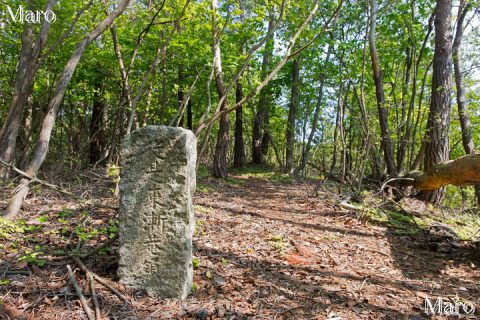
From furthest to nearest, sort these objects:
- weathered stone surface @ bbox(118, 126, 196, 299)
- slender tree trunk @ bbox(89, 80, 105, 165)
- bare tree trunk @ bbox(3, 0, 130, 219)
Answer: slender tree trunk @ bbox(89, 80, 105, 165), bare tree trunk @ bbox(3, 0, 130, 219), weathered stone surface @ bbox(118, 126, 196, 299)

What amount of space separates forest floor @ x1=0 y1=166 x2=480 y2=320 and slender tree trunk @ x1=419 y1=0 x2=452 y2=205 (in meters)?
2.27

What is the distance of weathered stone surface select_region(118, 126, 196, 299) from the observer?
3.04 metres

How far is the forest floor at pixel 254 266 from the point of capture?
9.48 ft

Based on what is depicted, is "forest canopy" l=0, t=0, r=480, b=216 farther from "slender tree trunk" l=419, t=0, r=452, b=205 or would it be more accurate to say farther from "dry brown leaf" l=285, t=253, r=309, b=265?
"dry brown leaf" l=285, t=253, r=309, b=265

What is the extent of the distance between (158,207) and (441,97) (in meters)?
7.57

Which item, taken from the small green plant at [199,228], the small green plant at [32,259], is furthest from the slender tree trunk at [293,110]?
the small green plant at [32,259]

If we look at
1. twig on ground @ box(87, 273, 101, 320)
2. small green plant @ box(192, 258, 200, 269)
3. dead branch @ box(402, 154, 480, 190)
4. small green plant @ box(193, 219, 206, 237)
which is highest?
dead branch @ box(402, 154, 480, 190)

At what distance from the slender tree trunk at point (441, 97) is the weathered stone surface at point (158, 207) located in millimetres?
6681

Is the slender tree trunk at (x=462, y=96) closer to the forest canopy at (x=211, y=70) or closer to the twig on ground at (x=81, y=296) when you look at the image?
the forest canopy at (x=211, y=70)

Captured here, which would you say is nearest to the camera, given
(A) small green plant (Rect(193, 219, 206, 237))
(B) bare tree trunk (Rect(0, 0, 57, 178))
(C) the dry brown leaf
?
(C) the dry brown leaf

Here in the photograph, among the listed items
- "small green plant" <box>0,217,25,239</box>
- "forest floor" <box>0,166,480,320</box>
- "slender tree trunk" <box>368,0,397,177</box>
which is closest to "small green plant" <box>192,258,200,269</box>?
"forest floor" <box>0,166,480,320</box>

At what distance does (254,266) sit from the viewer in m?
3.87

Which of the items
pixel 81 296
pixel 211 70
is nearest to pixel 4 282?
pixel 81 296

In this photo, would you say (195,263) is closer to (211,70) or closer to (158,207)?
(158,207)
